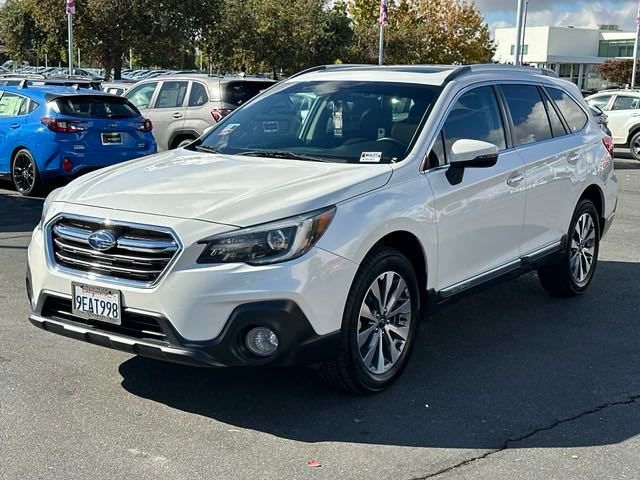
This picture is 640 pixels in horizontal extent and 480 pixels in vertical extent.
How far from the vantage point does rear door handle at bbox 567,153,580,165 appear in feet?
21.6

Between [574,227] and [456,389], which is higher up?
[574,227]

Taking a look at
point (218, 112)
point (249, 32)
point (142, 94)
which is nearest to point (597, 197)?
point (218, 112)

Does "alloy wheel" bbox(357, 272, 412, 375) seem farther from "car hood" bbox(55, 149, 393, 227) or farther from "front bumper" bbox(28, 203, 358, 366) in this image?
"car hood" bbox(55, 149, 393, 227)

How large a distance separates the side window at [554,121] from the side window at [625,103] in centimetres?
1473

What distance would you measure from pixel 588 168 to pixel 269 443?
405cm

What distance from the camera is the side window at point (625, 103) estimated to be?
796 inches

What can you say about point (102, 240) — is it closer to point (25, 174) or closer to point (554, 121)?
point (554, 121)

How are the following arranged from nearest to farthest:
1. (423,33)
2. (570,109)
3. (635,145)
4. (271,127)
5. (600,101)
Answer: (271,127), (570,109), (635,145), (600,101), (423,33)

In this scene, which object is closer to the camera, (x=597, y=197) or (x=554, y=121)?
(x=554, y=121)

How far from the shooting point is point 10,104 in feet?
40.7

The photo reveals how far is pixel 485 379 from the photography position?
16.6 ft

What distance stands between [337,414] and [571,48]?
92.5 meters

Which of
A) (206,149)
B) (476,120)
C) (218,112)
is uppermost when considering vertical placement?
(476,120)

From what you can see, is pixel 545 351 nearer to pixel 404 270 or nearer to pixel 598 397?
pixel 598 397
